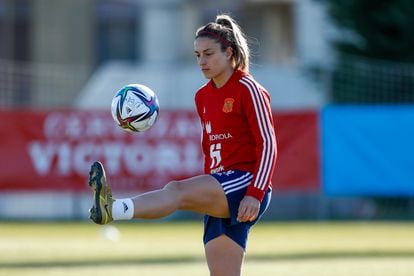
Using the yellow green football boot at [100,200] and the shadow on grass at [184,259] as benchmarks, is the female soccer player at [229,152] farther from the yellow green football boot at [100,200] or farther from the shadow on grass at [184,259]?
the shadow on grass at [184,259]

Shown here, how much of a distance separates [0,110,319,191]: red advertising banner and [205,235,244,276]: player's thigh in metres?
12.8

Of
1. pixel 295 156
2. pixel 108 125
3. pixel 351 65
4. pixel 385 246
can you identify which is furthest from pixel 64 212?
pixel 385 246

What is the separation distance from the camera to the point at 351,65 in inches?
852

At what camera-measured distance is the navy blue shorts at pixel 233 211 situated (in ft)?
24.2

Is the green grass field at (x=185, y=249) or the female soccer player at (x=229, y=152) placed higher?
the female soccer player at (x=229, y=152)

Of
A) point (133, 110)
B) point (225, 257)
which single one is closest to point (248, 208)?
point (225, 257)

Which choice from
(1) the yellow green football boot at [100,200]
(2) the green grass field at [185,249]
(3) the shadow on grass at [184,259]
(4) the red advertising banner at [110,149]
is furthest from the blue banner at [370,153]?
(1) the yellow green football boot at [100,200]

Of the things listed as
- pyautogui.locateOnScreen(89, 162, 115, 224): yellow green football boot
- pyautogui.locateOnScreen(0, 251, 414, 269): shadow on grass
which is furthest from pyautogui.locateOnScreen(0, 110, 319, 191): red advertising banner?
pyautogui.locateOnScreen(89, 162, 115, 224): yellow green football boot

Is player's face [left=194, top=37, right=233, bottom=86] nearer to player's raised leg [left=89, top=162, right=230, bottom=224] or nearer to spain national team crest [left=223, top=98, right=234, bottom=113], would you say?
spain national team crest [left=223, top=98, right=234, bottom=113]

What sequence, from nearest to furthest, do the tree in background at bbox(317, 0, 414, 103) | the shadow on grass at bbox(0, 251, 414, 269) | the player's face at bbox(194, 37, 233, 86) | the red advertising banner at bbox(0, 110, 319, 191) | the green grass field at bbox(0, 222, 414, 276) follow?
1. the player's face at bbox(194, 37, 233, 86)
2. the green grass field at bbox(0, 222, 414, 276)
3. the shadow on grass at bbox(0, 251, 414, 269)
4. the red advertising banner at bbox(0, 110, 319, 191)
5. the tree in background at bbox(317, 0, 414, 103)

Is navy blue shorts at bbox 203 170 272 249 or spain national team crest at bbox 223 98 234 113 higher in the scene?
spain national team crest at bbox 223 98 234 113

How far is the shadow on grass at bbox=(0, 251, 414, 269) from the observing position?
12219 mm

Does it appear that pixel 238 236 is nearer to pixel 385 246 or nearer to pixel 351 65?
pixel 385 246

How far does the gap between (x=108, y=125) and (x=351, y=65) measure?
15.0 feet
